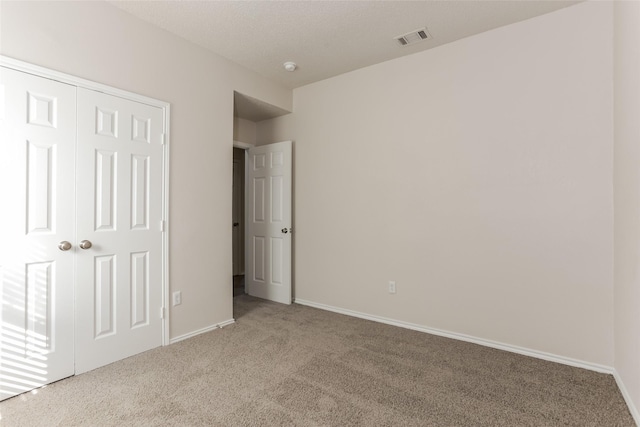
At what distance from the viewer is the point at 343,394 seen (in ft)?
6.77

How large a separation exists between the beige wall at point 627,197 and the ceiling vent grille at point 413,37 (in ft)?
4.26

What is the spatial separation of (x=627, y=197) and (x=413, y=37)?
2052 mm

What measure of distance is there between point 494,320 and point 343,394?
158 cm

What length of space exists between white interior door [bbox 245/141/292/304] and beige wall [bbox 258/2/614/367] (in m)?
0.38

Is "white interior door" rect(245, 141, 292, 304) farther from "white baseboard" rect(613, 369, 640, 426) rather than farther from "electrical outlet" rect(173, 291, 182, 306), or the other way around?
"white baseboard" rect(613, 369, 640, 426)

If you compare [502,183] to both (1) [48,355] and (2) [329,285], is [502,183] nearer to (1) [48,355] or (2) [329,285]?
(2) [329,285]

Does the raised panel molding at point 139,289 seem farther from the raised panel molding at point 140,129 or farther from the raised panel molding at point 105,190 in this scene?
the raised panel molding at point 140,129

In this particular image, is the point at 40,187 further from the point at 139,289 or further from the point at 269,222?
the point at 269,222

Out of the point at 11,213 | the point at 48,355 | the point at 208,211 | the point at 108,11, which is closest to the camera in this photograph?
the point at 11,213

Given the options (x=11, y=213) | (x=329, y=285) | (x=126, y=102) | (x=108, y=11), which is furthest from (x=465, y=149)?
(x=11, y=213)

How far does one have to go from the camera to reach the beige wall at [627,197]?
5.99 ft

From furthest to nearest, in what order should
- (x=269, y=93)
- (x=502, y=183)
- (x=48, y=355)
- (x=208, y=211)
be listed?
(x=269, y=93) → (x=208, y=211) → (x=502, y=183) → (x=48, y=355)

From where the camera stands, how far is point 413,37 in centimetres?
294

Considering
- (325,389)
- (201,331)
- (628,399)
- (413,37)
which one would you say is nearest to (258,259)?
(201,331)
